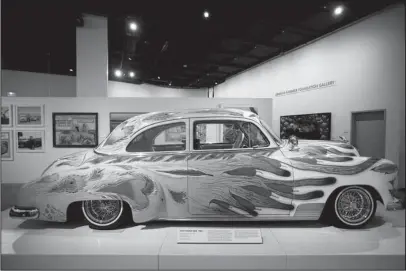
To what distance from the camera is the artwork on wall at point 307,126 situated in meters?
3.15

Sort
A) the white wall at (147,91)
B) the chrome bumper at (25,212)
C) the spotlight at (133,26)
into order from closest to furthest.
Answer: the chrome bumper at (25,212) → the white wall at (147,91) → the spotlight at (133,26)

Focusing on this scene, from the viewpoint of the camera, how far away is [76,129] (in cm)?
317

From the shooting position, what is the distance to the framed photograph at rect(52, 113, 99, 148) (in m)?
3.09

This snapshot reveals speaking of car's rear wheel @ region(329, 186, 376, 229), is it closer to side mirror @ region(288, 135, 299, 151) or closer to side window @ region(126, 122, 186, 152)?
side mirror @ region(288, 135, 299, 151)

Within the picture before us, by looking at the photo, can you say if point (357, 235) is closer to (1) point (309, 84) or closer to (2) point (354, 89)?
(2) point (354, 89)

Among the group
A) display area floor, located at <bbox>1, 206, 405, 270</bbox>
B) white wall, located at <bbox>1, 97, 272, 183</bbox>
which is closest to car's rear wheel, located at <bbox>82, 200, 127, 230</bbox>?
display area floor, located at <bbox>1, 206, 405, 270</bbox>

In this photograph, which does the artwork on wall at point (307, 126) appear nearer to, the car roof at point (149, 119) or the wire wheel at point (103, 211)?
the car roof at point (149, 119)

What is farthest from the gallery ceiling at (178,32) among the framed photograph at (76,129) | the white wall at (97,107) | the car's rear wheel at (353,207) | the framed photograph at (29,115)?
the car's rear wheel at (353,207)

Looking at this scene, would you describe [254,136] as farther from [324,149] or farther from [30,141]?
[30,141]

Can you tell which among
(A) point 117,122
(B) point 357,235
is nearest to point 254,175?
(B) point 357,235

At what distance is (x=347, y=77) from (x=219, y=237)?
2.54 metres

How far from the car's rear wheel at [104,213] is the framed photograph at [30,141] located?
3.43 ft

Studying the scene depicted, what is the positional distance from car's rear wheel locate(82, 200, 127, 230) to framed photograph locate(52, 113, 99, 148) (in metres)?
0.83

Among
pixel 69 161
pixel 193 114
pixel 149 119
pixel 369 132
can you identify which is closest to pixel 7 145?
pixel 69 161
